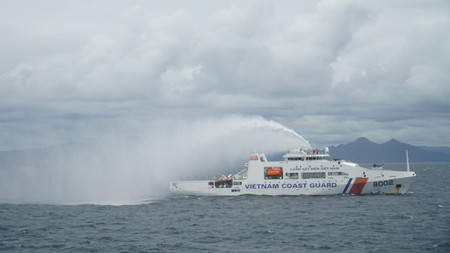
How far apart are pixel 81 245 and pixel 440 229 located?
34276 mm

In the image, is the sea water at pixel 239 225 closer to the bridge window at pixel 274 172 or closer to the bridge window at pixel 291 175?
the bridge window at pixel 291 175

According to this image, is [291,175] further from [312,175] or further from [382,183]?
[382,183]

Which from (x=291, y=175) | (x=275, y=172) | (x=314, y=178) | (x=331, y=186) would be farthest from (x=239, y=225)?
(x=331, y=186)

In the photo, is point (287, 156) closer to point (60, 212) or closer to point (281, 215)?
point (281, 215)

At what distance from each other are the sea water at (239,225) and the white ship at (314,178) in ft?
5.64

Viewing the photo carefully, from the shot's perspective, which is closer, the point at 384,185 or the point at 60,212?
the point at 60,212

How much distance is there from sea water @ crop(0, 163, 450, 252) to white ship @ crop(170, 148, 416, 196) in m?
1.72

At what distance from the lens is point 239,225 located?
156ft

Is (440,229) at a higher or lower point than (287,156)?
lower

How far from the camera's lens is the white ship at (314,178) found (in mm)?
67500

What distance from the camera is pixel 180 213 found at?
5684 centimetres

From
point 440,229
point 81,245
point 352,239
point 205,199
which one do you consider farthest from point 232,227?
point 205,199

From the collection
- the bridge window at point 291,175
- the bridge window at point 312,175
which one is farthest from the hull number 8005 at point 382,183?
the bridge window at point 291,175

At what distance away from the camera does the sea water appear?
37656 mm
